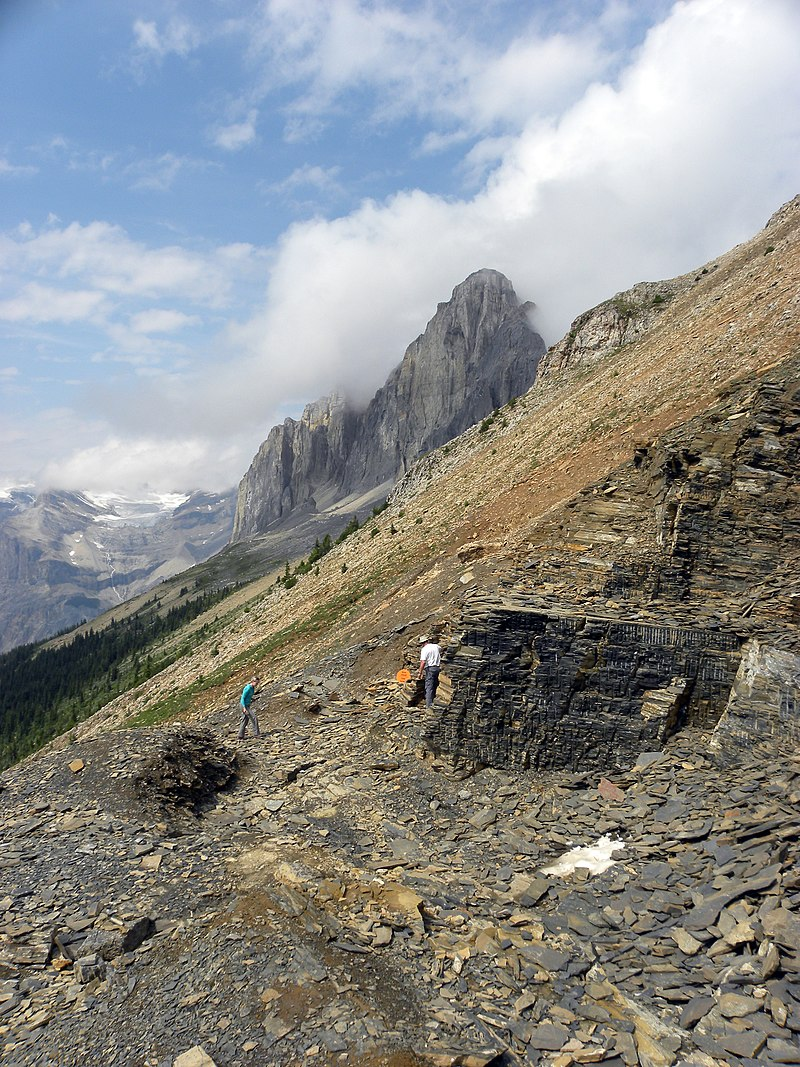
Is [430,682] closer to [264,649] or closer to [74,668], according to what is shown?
[264,649]

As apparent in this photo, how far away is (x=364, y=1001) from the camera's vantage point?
769 cm

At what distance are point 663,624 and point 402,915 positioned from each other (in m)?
7.98

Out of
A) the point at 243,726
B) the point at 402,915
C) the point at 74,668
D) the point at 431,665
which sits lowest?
the point at 74,668

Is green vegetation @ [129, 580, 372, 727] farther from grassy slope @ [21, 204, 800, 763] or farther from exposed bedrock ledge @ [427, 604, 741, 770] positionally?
exposed bedrock ledge @ [427, 604, 741, 770]

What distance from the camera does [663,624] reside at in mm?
13289

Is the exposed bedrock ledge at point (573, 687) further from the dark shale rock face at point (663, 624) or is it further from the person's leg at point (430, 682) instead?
the person's leg at point (430, 682)

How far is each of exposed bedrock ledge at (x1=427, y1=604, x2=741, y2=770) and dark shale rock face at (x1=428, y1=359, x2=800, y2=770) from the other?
24 millimetres

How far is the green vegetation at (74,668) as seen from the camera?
117 metres

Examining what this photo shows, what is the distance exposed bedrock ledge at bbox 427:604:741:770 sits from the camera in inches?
503

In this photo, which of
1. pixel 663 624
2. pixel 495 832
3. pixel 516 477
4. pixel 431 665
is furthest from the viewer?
pixel 516 477

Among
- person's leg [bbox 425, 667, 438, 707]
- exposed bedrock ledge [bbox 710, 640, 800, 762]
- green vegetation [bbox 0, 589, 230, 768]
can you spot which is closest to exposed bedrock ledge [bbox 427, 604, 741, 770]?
exposed bedrock ledge [bbox 710, 640, 800, 762]

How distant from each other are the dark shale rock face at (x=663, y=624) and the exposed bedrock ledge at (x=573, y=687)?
2cm

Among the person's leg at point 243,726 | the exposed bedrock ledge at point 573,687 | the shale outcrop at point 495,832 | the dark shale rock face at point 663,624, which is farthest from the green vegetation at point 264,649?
the dark shale rock face at point 663,624

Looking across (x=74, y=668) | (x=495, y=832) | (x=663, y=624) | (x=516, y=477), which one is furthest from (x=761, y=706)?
(x=74, y=668)
